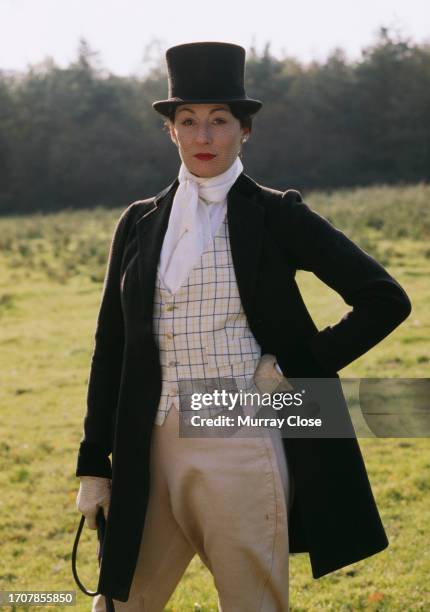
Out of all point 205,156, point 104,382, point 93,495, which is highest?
point 205,156

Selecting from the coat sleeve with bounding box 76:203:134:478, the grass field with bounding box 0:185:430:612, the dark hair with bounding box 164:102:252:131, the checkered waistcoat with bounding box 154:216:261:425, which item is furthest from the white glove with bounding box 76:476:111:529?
the grass field with bounding box 0:185:430:612

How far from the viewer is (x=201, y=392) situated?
2387 millimetres

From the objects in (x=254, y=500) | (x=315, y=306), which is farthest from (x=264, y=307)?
(x=315, y=306)

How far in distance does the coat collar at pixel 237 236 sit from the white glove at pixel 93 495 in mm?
563

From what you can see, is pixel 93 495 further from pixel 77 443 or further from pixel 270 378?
pixel 77 443

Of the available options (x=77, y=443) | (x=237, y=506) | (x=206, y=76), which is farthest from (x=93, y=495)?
(x=77, y=443)

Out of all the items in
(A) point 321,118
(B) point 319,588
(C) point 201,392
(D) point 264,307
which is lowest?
(A) point 321,118

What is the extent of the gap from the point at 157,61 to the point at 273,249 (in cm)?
6040

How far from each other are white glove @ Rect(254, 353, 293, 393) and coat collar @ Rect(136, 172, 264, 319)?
0.15 meters

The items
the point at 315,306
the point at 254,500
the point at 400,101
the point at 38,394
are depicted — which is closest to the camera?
the point at 254,500

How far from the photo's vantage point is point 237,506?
7.58 feet

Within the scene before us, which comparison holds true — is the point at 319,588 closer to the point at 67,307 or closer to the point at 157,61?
the point at 67,307

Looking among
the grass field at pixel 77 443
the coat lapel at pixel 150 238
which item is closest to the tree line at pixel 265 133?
the grass field at pixel 77 443

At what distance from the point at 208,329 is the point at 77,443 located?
4.27 m
